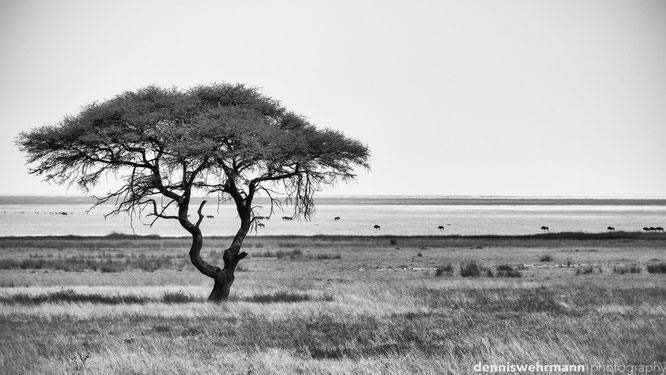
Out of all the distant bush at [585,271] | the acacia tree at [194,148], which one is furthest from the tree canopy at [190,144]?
the distant bush at [585,271]

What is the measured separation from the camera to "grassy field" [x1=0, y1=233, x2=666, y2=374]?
12398 millimetres

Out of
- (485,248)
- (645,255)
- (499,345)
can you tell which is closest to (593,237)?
(485,248)

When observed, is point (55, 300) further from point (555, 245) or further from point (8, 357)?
point (555, 245)

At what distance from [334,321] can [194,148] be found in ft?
25.2

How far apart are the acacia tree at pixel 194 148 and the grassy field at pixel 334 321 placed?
346cm

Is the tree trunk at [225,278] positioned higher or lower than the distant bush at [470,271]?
higher

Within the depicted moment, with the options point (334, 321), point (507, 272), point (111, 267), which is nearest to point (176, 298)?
point (334, 321)

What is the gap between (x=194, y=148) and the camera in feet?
73.0

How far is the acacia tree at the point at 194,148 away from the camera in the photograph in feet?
76.9

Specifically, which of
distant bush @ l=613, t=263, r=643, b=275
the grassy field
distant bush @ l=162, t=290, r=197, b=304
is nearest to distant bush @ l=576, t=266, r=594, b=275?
the grassy field

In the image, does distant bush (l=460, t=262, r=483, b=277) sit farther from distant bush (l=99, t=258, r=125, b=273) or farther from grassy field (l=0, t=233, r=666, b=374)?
distant bush (l=99, t=258, r=125, b=273)

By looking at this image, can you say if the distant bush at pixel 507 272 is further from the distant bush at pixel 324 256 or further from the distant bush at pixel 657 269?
the distant bush at pixel 324 256

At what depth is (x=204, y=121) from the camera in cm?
2331

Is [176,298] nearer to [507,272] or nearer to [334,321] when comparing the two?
[334,321]
